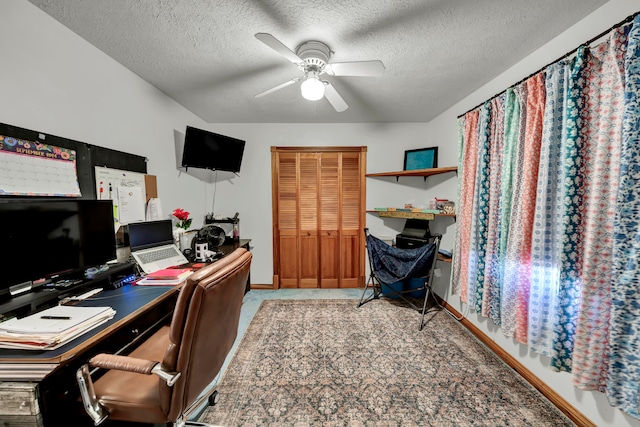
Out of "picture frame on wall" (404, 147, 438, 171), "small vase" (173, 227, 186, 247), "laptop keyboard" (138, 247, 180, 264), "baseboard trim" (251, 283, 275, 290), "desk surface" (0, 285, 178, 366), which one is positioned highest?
"picture frame on wall" (404, 147, 438, 171)

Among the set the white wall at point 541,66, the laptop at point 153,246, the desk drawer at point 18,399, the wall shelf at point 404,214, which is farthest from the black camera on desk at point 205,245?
the white wall at point 541,66

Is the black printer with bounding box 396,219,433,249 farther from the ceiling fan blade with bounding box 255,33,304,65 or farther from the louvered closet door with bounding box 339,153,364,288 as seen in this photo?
the ceiling fan blade with bounding box 255,33,304,65

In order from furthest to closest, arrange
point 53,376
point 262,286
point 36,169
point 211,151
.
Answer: point 262,286 < point 211,151 < point 36,169 < point 53,376

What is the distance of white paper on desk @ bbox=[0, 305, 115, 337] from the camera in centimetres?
93

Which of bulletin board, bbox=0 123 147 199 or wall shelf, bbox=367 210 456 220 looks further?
wall shelf, bbox=367 210 456 220

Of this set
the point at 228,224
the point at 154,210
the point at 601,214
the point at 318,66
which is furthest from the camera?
the point at 228,224

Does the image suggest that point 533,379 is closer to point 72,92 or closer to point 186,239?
point 186,239

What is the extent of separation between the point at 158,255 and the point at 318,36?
6.85ft

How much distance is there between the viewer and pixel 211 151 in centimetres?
285

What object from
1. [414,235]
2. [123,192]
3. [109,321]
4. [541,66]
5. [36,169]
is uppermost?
[541,66]

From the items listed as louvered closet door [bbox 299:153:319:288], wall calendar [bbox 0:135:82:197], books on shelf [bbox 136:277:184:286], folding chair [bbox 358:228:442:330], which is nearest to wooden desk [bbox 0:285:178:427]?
books on shelf [bbox 136:277:184:286]

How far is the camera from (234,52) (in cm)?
174

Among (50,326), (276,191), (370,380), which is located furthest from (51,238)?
(276,191)

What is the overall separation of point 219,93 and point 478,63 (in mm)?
2387
